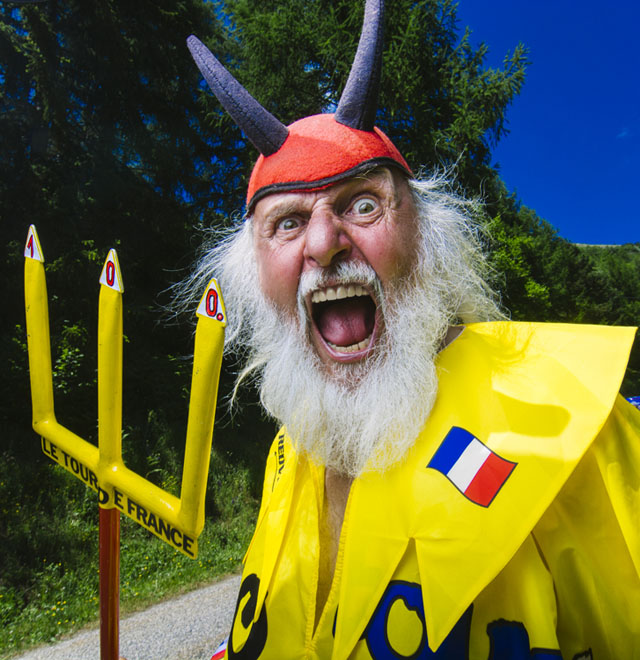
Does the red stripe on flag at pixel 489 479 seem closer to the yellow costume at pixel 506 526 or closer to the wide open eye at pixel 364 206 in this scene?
the yellow costume at pixel 506 526

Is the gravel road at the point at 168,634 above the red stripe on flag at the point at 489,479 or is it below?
below

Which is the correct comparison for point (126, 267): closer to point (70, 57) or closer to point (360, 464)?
point (70, 57)

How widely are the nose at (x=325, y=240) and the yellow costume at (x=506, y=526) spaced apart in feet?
1.40

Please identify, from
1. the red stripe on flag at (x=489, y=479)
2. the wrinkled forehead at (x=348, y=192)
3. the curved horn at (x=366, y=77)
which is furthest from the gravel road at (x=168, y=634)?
the curved horn at (x=366, y=77)

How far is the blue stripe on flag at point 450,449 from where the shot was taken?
3.34 ft

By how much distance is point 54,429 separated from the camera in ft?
3.87

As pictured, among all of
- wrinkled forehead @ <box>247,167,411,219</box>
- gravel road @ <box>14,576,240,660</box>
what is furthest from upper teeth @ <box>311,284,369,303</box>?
gravel road @ <box>14,576,240,660</box>

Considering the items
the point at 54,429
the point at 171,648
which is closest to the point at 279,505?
the point at 54,429

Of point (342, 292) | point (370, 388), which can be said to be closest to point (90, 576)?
point (370, 388)

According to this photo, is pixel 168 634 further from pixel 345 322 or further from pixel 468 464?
pixel 468 464

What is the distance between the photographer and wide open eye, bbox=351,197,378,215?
1263mm

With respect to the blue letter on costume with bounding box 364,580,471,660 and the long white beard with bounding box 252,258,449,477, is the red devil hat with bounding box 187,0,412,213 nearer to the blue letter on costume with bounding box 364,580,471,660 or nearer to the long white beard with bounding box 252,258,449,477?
the long white beard with bounding box 252,258,449,477

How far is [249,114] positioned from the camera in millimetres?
1368

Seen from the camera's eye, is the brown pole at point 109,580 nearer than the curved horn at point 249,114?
Yes
